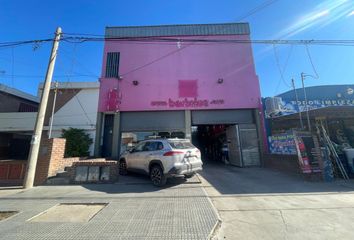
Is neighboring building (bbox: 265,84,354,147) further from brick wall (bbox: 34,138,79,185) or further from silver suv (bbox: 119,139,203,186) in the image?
brick wall (bbox: 34,138,79,185)

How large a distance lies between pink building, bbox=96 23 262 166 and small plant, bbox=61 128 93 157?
0.88m

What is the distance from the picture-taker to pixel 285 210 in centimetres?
472

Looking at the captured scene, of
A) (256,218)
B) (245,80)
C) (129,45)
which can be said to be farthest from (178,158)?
(129,45)

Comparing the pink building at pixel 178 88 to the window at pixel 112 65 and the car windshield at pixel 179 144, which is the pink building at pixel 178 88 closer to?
the window at pixel 112 65

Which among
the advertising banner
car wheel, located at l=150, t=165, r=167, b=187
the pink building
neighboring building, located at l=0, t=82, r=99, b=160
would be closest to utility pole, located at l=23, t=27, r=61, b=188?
car wheel, located at l=150, t=165, r=167, b=187

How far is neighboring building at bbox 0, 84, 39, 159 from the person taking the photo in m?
16.1

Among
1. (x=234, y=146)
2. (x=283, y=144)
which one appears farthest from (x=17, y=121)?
(x=283, y=144)

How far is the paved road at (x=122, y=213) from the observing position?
139 inches

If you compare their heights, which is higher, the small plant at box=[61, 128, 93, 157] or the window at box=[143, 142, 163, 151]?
the small plant at box=[61, 128, 93, 157]

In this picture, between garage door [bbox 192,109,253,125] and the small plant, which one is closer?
the small plant

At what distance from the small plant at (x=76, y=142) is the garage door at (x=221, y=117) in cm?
819

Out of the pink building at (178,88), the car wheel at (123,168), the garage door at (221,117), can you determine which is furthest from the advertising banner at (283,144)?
the car wheel at (123,168)

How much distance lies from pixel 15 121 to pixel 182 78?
15033mm

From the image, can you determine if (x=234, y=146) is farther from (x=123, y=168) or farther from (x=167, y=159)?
(x=167, y=159)
